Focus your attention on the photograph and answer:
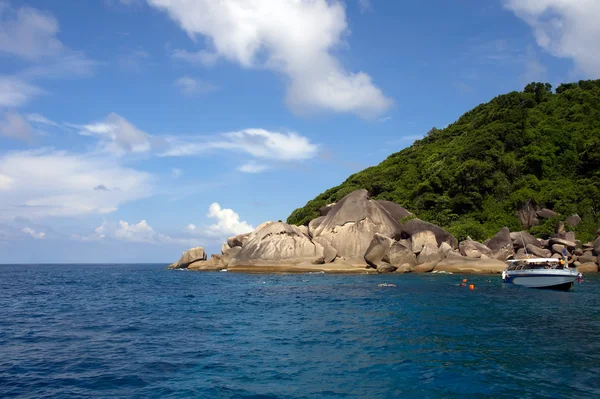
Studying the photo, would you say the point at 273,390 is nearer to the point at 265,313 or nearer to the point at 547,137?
the point at 265,313

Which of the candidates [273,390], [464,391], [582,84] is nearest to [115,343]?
[273,390]

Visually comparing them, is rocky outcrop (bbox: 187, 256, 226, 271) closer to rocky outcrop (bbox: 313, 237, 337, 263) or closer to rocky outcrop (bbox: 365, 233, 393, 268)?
rocky outcrop (bbox: 313, 237, 337, 263)

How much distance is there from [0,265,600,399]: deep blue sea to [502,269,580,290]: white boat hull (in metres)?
3.58

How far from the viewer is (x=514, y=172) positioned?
6412 centimetres

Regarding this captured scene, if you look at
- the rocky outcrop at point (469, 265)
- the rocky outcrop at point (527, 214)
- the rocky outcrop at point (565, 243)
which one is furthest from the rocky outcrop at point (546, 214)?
the rocky outcrop at point (469, 265)

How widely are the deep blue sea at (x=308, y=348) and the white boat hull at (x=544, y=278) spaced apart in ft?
11.7

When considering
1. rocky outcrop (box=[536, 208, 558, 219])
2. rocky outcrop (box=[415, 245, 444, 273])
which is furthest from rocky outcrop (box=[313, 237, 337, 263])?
rocky outcrop (box=[536, 208, 558, 219])

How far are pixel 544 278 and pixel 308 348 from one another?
2558 cm

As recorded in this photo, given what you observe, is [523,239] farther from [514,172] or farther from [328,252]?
[328,252]

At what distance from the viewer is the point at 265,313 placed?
77.2 ft

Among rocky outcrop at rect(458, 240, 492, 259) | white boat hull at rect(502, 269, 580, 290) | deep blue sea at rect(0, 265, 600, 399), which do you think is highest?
rocky outcrop at rect(458, 240, 492, 259)

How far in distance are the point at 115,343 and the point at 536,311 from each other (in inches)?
795

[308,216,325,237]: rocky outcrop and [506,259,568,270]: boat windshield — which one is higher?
[308,216,325,237]: rocky outcrop

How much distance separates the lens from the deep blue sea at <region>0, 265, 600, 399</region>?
37.6ft
